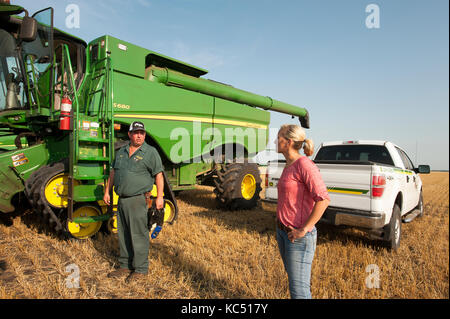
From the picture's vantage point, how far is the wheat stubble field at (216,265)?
2855mm

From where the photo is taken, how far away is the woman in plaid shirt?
6.08 feet

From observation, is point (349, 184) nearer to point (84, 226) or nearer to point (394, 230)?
point (394, 230)

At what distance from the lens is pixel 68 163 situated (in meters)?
4.08

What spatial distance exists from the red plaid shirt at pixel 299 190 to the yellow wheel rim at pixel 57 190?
335 centimetres

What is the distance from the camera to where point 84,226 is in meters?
4.21

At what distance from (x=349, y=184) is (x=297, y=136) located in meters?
2.49

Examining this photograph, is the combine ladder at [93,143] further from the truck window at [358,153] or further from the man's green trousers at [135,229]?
the truck window at [358,153]

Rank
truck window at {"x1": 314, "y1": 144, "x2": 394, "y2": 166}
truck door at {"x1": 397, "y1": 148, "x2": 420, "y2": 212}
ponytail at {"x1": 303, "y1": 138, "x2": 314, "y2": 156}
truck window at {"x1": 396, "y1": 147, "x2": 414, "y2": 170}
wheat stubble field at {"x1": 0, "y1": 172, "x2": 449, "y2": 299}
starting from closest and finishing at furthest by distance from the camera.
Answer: ponytail at {"x1": 303, "y1": 138, "x2": 314, "y2": 156} → wheat stubble field at {"x1": 0, "y1": 172, "x2": 449, "y2": 299} → truck door at {"x1": 397, "y1": 148, "x2": 420, "y2": 212} → truck window at {"x1": 314, "y1": 144, "x2": 394, "y2": 166} → truck window at {"x1": 396, "y1": 147, "x2": 414, "y2": 170}

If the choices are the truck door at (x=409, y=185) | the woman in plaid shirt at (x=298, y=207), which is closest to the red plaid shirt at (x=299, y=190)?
the woman in plaid shirt at (x=298, y=207)

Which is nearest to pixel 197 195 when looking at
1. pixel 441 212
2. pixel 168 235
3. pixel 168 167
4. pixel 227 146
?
pixel 227 146

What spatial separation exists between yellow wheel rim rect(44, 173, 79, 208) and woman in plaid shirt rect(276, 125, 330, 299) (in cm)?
334
